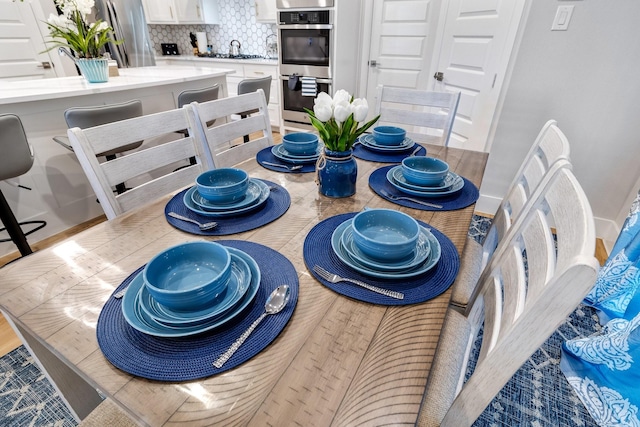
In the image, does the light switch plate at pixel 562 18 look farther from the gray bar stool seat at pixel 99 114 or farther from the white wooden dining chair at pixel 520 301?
the gray bar stool seat at pixel 99 114

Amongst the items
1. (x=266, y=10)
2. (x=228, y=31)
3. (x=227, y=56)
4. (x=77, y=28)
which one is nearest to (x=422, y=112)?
(x=77, y=28)

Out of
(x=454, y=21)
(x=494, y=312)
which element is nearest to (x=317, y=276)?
(x=494, y=312)

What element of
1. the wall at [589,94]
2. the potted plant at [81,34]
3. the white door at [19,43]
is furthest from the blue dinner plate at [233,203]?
the white door at [19,43]

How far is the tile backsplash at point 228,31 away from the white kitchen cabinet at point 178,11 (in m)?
0.26

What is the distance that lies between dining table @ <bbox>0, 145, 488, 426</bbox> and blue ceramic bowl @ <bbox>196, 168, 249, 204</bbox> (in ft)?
0.44

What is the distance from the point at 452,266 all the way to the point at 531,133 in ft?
6.44

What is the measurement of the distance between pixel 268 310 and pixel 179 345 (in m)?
0.16

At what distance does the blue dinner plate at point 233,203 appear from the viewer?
2.99ft

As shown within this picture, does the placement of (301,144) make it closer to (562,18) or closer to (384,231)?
(384,231)

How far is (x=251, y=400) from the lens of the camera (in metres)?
0.46

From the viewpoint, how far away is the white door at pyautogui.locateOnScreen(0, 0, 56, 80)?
2.96 meters

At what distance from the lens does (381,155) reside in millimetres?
1396

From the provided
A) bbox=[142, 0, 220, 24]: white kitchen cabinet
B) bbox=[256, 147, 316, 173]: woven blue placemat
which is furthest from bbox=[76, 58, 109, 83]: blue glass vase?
bbox=[142, 0, 220, 24]: white kitchen cabinet

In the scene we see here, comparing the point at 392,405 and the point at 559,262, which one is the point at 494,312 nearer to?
the point at 559,262
